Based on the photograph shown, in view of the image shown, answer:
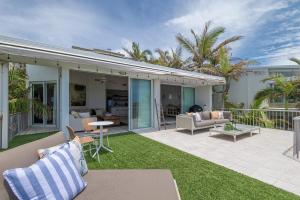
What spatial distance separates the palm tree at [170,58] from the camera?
18219 millimetres

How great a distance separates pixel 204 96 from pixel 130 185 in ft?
41.4

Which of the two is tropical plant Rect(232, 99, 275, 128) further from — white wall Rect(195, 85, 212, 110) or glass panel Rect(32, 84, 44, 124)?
glass panel Rect(32, 84, 44, 124)

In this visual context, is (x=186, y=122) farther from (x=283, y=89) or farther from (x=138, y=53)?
(x=138, y=53)

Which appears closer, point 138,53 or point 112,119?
point 112,119

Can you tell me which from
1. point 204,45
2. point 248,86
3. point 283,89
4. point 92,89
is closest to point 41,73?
point 92,89

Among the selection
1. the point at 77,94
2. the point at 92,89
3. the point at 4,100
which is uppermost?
the point at 92,89

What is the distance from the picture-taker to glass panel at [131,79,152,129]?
380 inches

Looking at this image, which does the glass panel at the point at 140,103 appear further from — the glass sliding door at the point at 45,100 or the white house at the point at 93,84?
the glass sliding door at the point at 45,100

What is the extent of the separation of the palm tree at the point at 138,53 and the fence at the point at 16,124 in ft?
41.9

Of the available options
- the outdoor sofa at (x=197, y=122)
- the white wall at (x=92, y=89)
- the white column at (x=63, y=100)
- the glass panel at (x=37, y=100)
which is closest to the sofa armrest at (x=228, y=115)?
the outdoor sofa at (x=197, y=122)

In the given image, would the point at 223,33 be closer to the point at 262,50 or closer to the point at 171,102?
the point at 171,102

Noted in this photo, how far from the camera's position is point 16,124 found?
8336 mm

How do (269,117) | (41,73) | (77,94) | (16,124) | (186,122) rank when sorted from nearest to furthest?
1. (16,124)
2. (186,122)
3. (41,73)
4. (269,117)
5. (77,94)

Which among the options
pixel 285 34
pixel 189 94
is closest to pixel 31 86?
pixel 189 94
